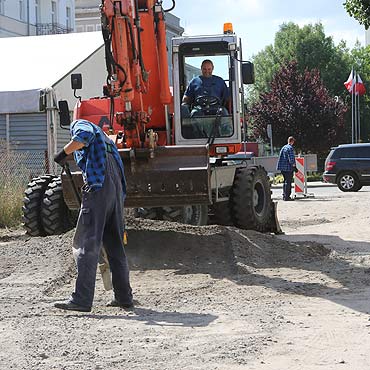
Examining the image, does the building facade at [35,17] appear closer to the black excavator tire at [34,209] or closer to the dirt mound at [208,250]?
the black excavator tire at [34,209]

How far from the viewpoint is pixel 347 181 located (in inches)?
1271

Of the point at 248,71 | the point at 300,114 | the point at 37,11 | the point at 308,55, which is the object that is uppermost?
the point at 37,11

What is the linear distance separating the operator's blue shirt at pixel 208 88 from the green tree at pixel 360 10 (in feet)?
13.5

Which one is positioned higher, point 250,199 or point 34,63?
point 34,63

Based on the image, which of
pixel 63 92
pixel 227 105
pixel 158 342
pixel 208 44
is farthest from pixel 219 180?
pixel 63 92

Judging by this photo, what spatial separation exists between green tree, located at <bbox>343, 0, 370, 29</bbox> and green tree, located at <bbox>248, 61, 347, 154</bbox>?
1442 inches

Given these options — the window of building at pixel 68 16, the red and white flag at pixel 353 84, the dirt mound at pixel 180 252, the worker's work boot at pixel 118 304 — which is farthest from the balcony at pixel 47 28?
the worker's work boot at pixel 118 304

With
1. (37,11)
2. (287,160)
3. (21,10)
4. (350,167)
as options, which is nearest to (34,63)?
(287,160)

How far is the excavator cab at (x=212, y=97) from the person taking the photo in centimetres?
1378

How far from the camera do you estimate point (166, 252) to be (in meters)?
12.0

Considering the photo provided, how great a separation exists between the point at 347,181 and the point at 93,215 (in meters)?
24.5

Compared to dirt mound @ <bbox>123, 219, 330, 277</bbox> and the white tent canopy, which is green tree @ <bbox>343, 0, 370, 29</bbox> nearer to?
dirt mound @ <bbox>123, 219, 330, 277</bbox>

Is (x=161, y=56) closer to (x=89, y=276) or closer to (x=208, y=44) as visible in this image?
(x=208, y=44)

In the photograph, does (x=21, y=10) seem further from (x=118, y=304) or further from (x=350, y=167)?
(x=118, y=304)
